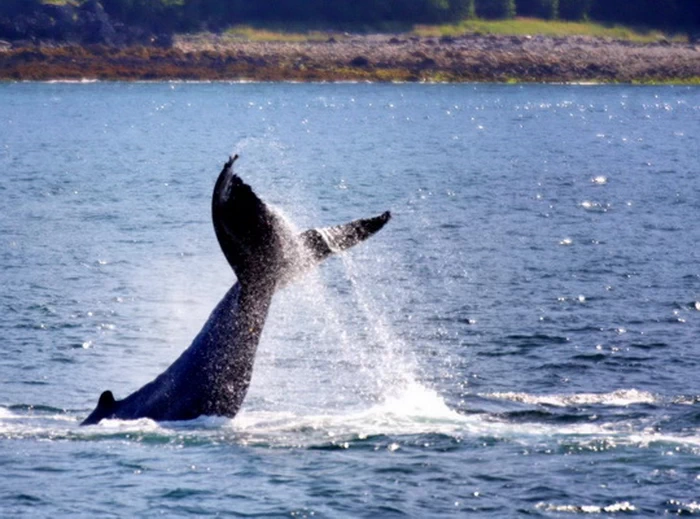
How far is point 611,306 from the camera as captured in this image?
27.6m

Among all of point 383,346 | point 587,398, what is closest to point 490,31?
point 383,346

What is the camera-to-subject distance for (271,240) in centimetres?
1574

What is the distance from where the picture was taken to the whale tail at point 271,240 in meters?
15.4

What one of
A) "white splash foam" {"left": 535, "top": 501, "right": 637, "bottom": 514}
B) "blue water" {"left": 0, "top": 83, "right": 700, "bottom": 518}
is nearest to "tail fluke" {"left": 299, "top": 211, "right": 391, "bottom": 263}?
"blue water" {"left": 0, "top": 83, "right": 700, "bottom": 518}

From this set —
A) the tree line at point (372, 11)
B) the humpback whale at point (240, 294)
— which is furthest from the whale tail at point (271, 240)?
the tree line at point (372, 11)

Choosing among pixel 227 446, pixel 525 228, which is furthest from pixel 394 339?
pixel 525 228

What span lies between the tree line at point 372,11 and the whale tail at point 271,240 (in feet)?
447

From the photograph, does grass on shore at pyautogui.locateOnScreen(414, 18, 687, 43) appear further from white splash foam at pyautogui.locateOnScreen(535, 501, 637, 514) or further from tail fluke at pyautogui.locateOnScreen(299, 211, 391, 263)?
white splash foam at pyautogui.locateOnScreen(535, 501, 637, 514)

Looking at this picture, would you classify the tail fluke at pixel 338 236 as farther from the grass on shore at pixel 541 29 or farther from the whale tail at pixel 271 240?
the grass on shore at pixel 541 29

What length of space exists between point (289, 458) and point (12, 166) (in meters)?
48.1

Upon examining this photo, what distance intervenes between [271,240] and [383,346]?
28.1 ft

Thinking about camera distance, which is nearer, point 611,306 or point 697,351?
point 697,351

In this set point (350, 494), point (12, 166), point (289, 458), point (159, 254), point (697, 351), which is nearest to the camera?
point (350, 494)

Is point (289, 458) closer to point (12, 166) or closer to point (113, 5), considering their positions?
point (12, 166)
